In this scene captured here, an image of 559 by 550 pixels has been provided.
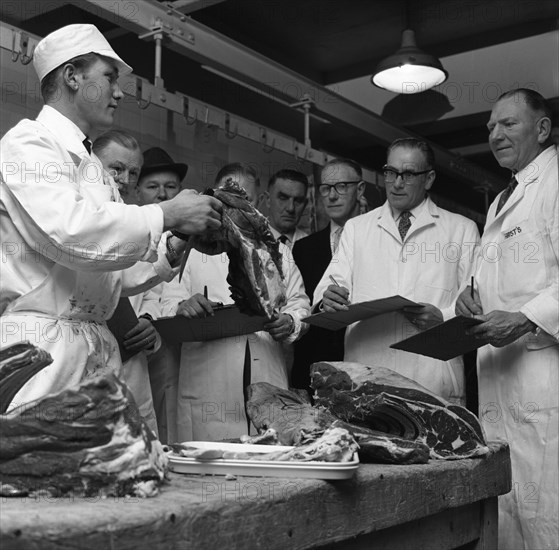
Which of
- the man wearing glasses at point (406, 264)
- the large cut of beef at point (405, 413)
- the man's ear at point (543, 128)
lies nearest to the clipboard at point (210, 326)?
the man wearing glasses at point (406, 264)

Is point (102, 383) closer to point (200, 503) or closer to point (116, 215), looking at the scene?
point (200, 503)

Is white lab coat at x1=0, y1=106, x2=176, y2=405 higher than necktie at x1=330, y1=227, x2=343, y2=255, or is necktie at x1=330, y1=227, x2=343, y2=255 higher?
necktie at x1=330, y1=227, x2=343, y2=255

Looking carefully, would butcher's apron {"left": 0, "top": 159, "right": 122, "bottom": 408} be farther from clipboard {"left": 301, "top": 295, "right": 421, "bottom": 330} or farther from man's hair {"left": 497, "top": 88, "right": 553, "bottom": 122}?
man's hair {"left": 497, "top": 88, "right": 553, "bottom": 122}

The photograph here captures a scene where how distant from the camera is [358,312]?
12.3 ft

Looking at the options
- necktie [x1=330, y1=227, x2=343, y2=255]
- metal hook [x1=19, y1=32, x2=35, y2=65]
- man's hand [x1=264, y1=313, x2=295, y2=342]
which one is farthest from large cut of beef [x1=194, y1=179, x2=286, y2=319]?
necktie [x1=330, y1=227, x2=343, y2=255]

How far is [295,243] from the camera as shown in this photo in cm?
510

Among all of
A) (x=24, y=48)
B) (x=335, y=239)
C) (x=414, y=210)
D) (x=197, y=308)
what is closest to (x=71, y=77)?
(x=197, y=308)

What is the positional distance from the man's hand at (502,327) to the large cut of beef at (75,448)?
2029mm

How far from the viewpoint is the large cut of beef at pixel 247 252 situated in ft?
8.43

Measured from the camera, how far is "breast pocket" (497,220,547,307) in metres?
3.62

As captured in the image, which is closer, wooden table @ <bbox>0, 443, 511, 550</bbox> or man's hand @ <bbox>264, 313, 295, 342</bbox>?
wooden table @ <bbox>0, 443, 511, 550</bbox>

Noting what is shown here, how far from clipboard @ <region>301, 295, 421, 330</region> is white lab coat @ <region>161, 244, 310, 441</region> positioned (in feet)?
0.84

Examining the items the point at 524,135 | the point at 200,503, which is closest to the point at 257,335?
the point at 524,135

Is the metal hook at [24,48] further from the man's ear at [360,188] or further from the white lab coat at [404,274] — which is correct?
the man's ear at [360,188]
